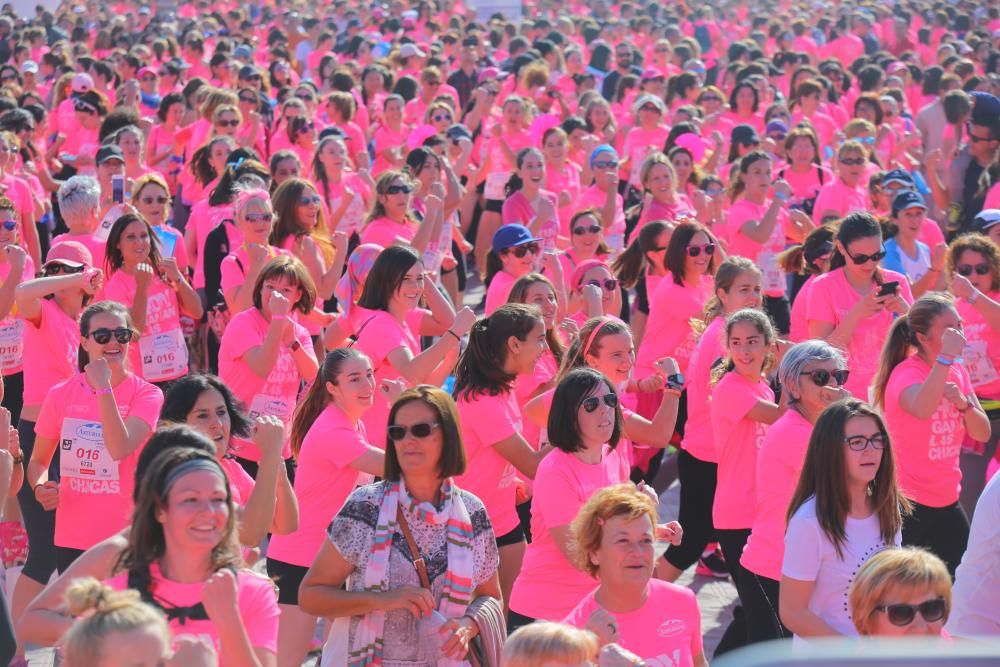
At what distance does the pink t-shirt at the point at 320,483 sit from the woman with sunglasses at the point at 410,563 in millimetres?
Result: 843

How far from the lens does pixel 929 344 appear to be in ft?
19.7

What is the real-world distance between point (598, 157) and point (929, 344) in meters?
5.04

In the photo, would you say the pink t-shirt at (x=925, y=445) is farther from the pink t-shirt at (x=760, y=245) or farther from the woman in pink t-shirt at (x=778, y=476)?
the pink t-shirt at (x=760, y=245)

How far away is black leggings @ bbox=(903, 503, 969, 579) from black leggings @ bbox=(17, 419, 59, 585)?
3.24m

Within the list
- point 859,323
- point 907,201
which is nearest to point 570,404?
point 859,323

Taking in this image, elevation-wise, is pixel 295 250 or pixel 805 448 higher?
pixel 295 250

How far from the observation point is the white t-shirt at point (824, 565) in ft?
14.5

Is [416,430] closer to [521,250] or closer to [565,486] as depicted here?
[565,486]

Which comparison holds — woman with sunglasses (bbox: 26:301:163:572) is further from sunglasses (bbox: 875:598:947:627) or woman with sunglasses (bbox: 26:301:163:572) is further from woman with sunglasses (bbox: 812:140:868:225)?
woman with sunglasses (bbox: 812:140:868:225)

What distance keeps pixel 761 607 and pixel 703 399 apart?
143 cm

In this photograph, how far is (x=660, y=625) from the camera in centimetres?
416

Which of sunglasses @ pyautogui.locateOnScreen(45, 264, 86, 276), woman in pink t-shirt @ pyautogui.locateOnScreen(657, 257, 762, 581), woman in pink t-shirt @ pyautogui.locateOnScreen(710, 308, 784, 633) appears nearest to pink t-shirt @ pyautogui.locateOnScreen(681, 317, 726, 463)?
woman in pink t-shirt @ pyautogui.locateOnScreen(657, 257, 762, 581)

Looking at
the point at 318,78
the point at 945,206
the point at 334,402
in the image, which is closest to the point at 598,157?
the point at 945,206

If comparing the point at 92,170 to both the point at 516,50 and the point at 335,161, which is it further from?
the point at 516,50
